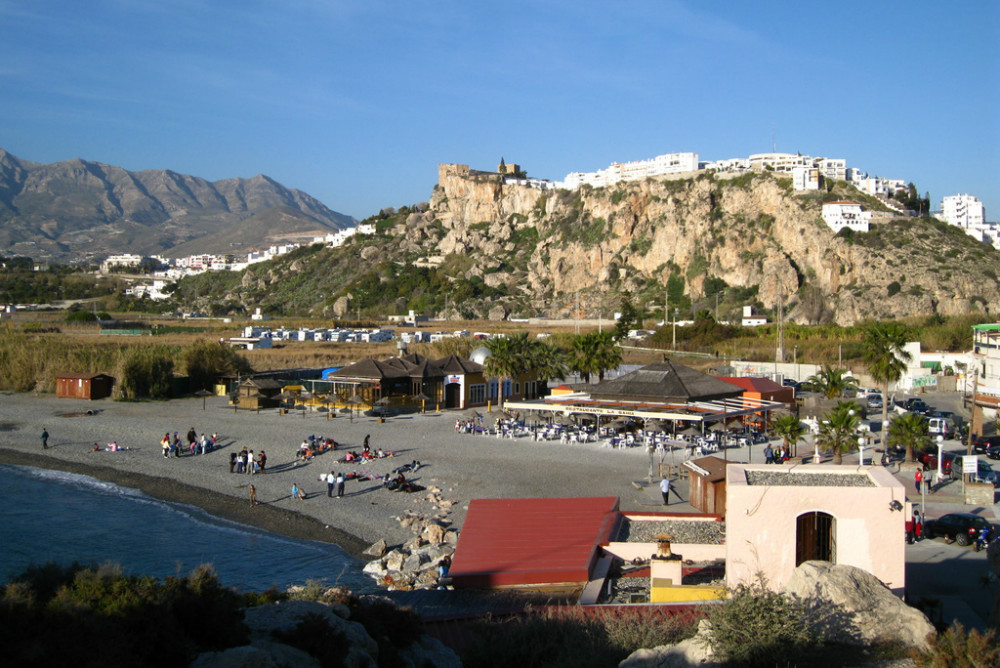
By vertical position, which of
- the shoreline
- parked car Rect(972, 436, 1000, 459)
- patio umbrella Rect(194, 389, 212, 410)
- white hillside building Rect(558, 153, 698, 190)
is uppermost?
white hillside building Rect(558, 153, 698, 190)

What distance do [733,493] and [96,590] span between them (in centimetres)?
656

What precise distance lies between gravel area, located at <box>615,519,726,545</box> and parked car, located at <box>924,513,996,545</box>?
18.7ft

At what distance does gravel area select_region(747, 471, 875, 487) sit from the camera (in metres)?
9.61

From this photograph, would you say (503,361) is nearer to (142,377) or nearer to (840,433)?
(840,433)

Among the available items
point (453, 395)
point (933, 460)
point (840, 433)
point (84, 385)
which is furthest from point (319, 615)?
point (84, 385)

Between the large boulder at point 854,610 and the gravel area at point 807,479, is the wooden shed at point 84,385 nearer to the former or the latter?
the gravel area at point 807,479

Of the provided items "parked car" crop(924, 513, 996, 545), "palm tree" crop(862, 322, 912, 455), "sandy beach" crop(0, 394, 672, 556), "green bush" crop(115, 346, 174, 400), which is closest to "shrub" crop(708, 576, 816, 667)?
"parked car" crop(924, 513, 996, 545)

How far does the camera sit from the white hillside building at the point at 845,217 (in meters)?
93.1

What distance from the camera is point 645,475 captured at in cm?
2270

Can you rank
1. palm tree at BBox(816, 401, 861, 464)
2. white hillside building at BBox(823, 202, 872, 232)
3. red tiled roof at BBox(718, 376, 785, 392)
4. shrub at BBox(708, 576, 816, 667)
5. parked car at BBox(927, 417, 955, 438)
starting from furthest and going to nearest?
white hillside building at BBox(823, 202, 872, 232)
red tiled roof at BBox(718, 376, 785, 392)
parked car at BBox(927, 417, 955, 438)
palm tree at BBox(816, 401, 861, 464)
shrub at BBox(708, 576, 816, 667)

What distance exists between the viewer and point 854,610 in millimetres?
7965

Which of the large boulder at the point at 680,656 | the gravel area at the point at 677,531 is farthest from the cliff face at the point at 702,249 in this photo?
the large boulder at the point at 680,656

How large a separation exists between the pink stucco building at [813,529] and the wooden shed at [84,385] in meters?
39.0

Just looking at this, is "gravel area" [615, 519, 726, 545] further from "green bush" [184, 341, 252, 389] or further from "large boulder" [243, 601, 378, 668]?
"green bush" [184, 341, 252, 389]
